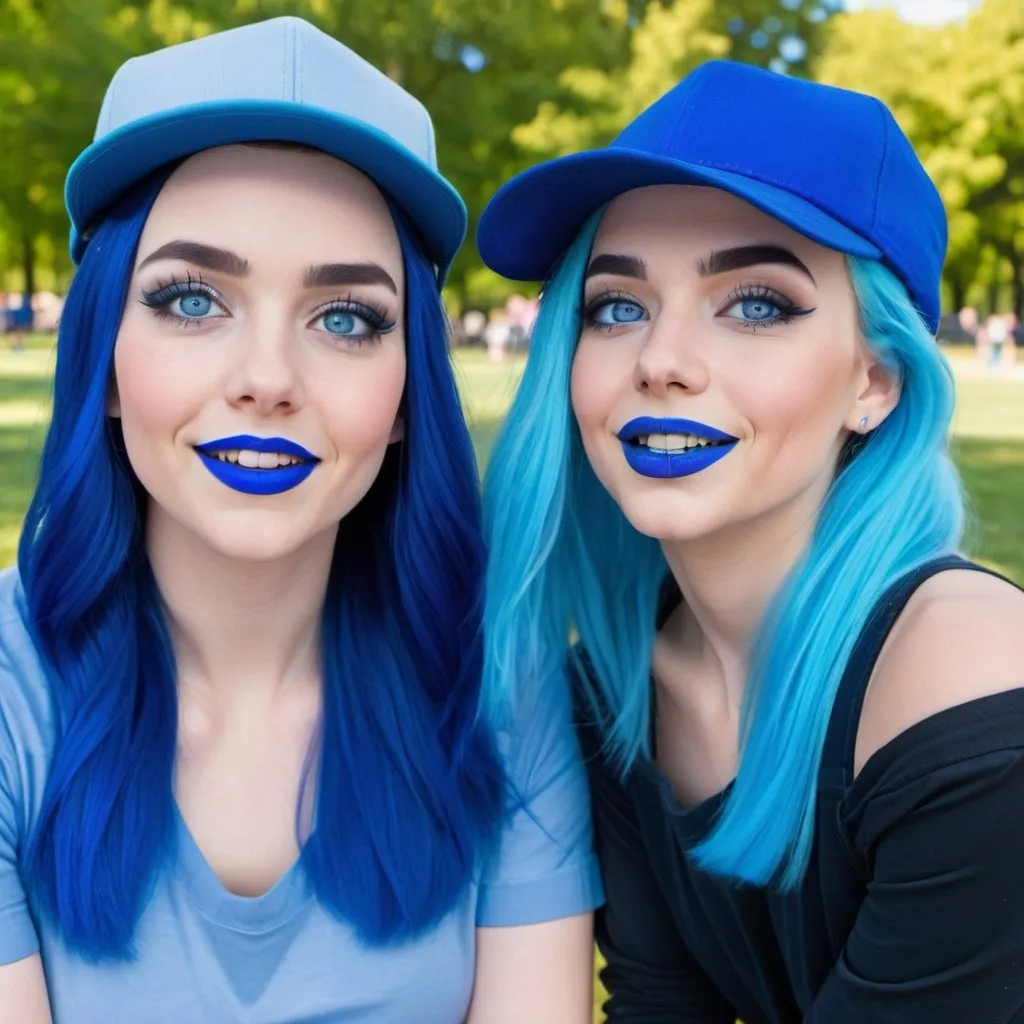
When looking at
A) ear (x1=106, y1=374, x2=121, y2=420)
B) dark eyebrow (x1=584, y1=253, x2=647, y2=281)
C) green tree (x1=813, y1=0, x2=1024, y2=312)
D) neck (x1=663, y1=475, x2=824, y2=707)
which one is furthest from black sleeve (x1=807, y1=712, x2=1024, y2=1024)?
green tree (x1=813, y1=0, x2=1024, y2=312)

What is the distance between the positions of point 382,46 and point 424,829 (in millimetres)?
23242

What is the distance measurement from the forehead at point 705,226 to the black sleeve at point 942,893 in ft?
2.79

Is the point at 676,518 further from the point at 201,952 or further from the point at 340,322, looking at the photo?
the point at 201,952

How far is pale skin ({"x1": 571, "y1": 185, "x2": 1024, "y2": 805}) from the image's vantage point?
196 centimetres

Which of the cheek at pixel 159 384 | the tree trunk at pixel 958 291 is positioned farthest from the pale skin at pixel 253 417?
the tree trunk at pixel 958 291

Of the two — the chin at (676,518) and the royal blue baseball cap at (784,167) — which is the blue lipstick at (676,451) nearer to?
the chin at (676,518)

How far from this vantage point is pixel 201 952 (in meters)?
2.06

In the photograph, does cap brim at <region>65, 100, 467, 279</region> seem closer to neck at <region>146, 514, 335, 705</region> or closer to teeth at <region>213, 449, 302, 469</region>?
teeth at <region>213, 449, 302, 469</region>

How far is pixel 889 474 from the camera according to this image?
7.28 ft

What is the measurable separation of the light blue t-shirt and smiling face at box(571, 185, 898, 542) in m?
0.93

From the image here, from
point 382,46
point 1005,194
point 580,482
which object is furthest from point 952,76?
point 580,482

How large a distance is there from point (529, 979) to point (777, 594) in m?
0.88

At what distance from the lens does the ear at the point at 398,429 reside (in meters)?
2.29

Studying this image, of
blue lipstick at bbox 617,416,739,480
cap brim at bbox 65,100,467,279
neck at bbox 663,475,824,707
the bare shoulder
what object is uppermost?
cap brim at bbox 65,100,467,279
